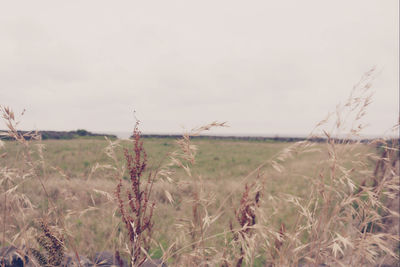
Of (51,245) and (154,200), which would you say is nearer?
(51,245)

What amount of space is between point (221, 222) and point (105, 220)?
2325 mm

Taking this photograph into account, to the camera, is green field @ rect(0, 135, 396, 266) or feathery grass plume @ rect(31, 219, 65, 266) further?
green field @ rect(0, 135, 396, 266)

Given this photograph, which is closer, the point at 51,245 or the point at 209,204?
the point at 51,245

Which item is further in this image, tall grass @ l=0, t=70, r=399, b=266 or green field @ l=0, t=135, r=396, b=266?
green field @ l=0, t=135, r=396, b=266

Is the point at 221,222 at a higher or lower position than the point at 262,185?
lower

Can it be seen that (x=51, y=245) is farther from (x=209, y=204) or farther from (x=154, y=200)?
(x=209, y=204)

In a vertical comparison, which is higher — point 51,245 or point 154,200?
point 154,200

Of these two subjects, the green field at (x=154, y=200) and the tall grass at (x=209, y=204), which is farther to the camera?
the green field at (x=154, y=200)

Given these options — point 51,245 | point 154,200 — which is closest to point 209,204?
point 154,200

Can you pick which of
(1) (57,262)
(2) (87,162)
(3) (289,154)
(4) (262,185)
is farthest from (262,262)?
(2) (87,162)

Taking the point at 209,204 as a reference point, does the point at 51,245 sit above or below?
below

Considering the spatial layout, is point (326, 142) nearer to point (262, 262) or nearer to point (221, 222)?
point (262, 262)

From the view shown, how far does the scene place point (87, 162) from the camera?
1296 cm

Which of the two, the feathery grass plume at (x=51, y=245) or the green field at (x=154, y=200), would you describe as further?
the green field at (x=154, y=200)
